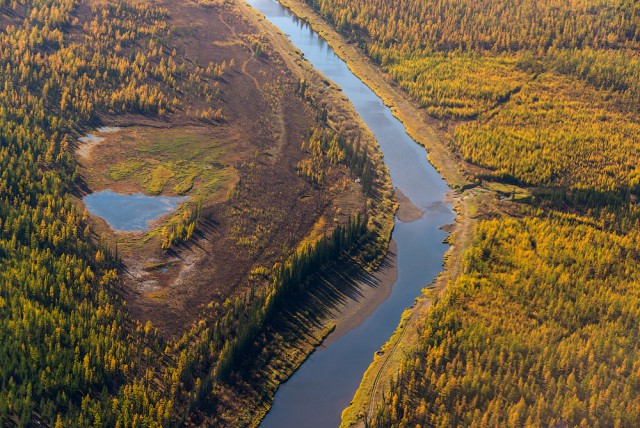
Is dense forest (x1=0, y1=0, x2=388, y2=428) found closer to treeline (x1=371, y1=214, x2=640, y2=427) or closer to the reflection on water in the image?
the reflection on water

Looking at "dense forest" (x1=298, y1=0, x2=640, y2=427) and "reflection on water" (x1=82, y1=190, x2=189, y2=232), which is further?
"reflection on water" (x1=82, y1=190, x2=189, y2=232)

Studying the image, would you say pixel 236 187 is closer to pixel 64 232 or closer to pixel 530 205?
pixel 64 232

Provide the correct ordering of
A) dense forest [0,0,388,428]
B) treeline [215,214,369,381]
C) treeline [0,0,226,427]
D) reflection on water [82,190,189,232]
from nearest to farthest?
treeline [0,0,226,427], dense forest [0,0,388,428], treeline [215,214,369,381], reflection on water [82,190,189,232]

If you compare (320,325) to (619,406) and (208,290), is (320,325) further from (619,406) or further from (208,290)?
(619,406)

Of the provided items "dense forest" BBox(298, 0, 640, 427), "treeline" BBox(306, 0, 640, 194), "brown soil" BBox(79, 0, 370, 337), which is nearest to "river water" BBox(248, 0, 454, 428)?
"dense forest" BBox(298, 0, 640, 427)

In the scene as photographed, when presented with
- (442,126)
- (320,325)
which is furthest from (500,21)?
(320,325)

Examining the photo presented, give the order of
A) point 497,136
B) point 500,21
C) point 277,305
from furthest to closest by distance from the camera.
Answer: point 500,21 → point 497,136 → point 277,305

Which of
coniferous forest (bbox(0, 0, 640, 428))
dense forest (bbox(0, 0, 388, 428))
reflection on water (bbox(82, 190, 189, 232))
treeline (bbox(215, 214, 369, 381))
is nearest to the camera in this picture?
dense forest (bbox(0, 0, 388, 428))
